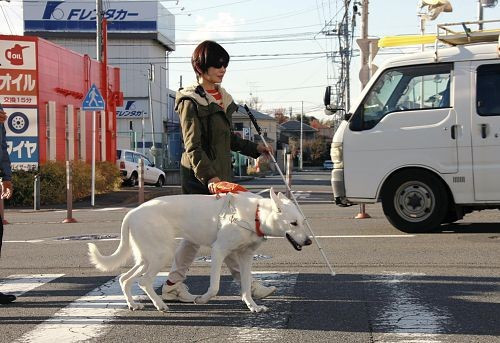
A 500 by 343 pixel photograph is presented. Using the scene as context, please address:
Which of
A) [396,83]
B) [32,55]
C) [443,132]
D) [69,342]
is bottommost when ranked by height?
[69,342]

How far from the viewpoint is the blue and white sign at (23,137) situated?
829 inches

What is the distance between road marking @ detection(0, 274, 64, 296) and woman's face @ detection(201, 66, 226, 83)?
274 cm

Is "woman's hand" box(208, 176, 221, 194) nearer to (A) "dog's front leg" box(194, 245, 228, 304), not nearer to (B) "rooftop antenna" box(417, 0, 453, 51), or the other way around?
(A) "dog's front leg" box(194, 245, 228, 304)

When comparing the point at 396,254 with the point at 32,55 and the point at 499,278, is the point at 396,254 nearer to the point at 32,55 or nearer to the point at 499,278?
the point at 499,278

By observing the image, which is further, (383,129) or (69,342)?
(383,129)

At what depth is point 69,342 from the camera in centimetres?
528

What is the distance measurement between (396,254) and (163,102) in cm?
6222

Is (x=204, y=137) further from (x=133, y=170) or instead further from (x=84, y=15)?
(x=84, y=15)

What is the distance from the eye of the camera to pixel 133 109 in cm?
6550

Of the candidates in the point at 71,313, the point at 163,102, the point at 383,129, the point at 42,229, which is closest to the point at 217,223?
the point at 71,313

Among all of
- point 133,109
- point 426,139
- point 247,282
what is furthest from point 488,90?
point 133,109

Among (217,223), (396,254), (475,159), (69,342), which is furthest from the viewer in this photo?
(475,159)

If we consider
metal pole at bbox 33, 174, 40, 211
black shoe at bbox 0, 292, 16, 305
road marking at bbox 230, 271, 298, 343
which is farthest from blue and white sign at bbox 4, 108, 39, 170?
road marking at bbox 230, 271, 298, 343

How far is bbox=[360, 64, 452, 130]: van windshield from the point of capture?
10617 millimetres
